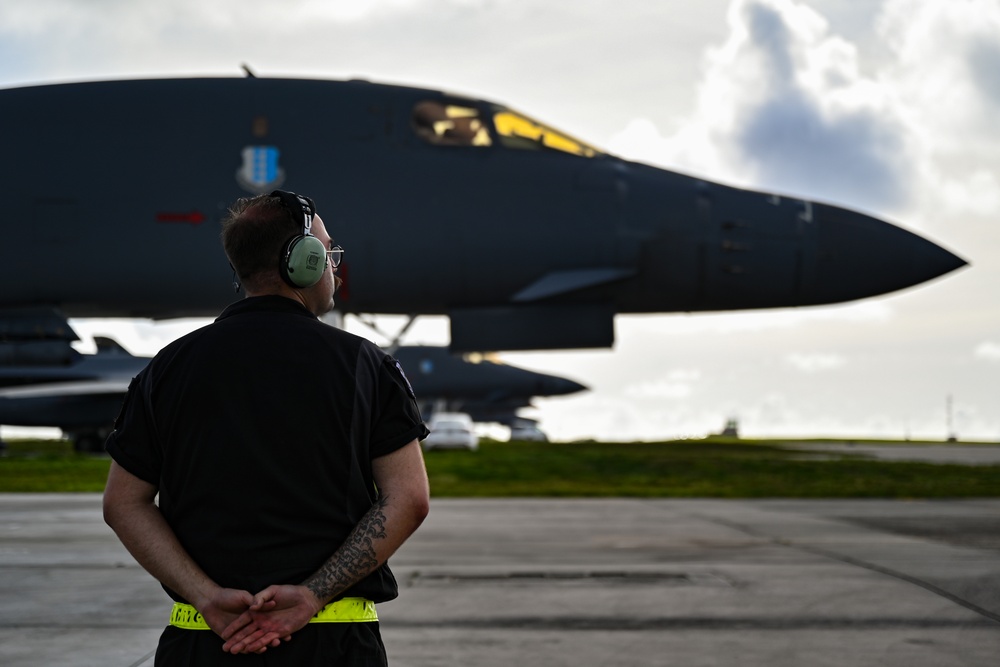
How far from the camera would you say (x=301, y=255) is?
2.55 m

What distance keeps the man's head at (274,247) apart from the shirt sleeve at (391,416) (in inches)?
10.5

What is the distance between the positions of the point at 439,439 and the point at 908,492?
2422 cm

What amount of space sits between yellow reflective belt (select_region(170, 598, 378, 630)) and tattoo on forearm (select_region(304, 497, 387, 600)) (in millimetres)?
69

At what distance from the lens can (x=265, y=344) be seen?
8.16ft

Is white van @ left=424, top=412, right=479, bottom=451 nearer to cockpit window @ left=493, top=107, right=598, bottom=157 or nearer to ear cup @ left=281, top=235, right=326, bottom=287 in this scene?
cockpit window @ left=493, top=107, right=598, bottom=157

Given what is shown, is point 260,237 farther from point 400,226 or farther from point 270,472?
point 400,226

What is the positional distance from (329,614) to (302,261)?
775mm

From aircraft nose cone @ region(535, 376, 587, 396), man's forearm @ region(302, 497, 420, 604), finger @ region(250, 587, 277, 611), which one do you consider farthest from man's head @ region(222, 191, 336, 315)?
aircraft nose cone @ region(535, 376, 587, 396)

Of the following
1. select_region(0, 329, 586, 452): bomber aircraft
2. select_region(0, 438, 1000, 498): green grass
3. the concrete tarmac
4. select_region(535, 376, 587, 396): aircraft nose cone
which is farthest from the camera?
select_region(535, 376, 587, 396): aircraft nose cone

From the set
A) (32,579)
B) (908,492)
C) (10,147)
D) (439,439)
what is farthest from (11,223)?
(439,439)

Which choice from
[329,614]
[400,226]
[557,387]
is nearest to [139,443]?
[329,614]

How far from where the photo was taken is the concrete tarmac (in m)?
5.20

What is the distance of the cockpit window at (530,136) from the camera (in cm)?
1161

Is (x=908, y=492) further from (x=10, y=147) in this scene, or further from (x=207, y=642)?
(x=207, y=642)
